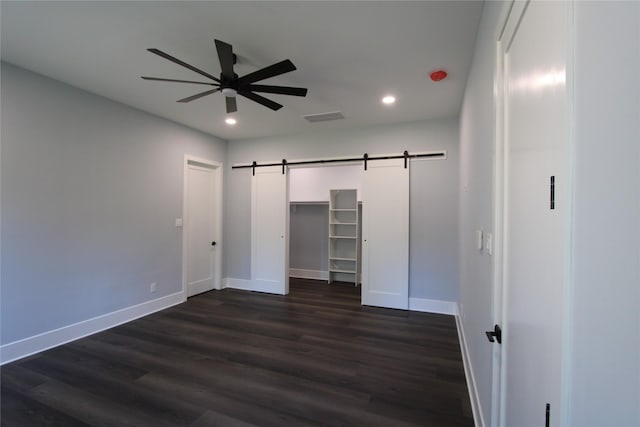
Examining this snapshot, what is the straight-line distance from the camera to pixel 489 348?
154cm

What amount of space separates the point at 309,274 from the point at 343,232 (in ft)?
4.02

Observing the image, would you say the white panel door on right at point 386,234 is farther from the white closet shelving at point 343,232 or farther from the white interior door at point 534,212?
the white interior door at point 534,212

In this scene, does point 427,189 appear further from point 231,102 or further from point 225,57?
point 225,57

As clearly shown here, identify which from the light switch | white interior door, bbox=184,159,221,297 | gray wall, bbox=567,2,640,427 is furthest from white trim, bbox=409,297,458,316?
gray wall, bbox=567,2,640,427

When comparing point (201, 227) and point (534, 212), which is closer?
point (534, 212)

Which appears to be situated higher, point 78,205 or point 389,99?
point 389,99

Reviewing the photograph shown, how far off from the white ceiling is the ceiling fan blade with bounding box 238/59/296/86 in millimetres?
286

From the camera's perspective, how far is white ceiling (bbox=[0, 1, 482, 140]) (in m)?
1.94

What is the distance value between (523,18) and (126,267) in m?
4.41

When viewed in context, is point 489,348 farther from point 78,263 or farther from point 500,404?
point 78,263

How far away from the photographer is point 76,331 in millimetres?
3121

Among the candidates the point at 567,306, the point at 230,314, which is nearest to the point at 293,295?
the point at 230,314

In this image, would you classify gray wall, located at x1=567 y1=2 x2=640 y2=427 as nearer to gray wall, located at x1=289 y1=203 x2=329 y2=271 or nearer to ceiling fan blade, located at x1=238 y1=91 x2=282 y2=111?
ceiling fan blade, located at x1=238 y1=91 x2=282 y2=111

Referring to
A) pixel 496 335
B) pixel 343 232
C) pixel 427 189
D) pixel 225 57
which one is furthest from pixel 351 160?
pixel 496 335
